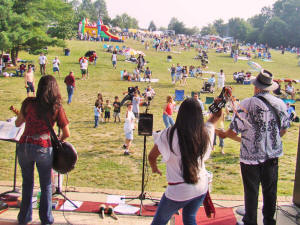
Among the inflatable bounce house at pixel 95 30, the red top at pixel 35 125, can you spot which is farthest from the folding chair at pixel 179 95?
the inflatable bounce house at pixel 95 30

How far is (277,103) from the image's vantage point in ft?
12.5

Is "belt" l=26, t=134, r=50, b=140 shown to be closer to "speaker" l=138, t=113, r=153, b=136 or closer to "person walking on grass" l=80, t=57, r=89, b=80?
"speaker" l=138, t=113, r=153, b=136

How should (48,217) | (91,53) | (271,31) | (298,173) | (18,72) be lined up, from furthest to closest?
1. (271,31)
2. (91,53)
3. (18,72)
4. (298,173)
5. (48,217)

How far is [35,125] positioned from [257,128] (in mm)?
2403

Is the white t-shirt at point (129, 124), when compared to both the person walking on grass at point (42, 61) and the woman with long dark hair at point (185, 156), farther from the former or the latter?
the person walking on grass at point (42, 61)

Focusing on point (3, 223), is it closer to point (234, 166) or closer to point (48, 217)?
point (48, 217)

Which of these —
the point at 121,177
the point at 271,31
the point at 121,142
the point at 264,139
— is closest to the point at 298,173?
the point at 264,139

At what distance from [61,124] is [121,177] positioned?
394 cm

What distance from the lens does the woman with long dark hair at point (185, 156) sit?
9.77ft

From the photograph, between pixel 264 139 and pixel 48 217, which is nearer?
Answer: pixel 264 139

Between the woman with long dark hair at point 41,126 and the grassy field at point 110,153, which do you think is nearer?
the woman with long dark hair at point 41,126

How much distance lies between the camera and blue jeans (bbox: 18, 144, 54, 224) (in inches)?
148

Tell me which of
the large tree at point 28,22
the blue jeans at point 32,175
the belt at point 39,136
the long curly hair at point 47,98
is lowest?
the blue jeans at point 32,175

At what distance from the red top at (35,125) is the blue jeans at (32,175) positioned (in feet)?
0.21
